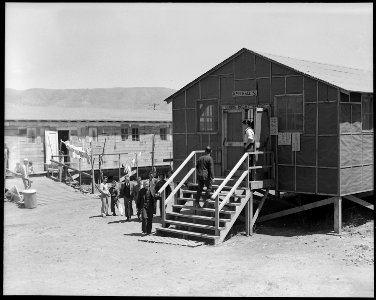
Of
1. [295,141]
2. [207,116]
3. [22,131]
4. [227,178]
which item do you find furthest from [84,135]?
[295,141]

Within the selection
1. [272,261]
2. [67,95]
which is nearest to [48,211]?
[272,261]

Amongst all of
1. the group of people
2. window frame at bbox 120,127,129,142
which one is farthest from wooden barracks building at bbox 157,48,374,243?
window frame at bbox 120,127,129,142

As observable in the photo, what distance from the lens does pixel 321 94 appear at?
1623 cm

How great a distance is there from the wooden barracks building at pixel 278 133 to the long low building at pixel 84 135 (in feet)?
34.1

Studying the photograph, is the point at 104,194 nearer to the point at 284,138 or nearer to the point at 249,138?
the point at 249,138

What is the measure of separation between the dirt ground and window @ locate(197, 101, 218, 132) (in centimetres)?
429

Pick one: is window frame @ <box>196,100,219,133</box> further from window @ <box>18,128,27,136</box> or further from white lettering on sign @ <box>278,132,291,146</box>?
window @ <box>18,128,27,136</box>

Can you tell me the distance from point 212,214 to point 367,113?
6.54 metres

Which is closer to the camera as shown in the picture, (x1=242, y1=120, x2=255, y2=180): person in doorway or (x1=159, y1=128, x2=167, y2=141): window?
(x1=242, y1=120, x2=255, y2=180): person in doorway

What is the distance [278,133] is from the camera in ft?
56.7

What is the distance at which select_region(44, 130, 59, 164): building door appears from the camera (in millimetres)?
28891

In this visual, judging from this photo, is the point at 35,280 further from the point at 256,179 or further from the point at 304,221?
the point at 304,221

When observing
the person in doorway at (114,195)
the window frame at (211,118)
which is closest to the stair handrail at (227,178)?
the window frame at (211,118)

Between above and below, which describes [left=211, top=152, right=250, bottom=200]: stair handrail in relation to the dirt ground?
above
